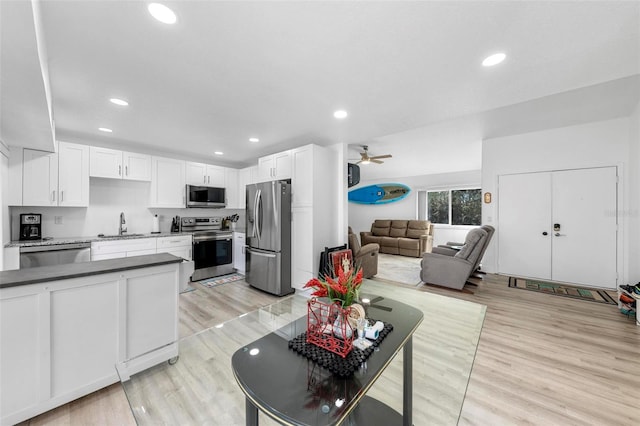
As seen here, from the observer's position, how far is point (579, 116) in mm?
3492

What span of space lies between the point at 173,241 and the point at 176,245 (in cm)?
9

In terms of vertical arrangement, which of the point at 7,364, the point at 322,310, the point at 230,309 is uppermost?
the point at 322,310

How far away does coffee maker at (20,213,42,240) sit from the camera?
3.22m

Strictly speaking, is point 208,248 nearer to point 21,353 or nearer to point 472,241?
point 21,353

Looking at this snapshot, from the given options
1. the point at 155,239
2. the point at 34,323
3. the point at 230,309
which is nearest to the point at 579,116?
the point at 230,309

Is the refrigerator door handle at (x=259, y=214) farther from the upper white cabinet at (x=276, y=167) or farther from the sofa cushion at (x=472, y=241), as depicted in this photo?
the sofa cushion at (x=472, y=241)

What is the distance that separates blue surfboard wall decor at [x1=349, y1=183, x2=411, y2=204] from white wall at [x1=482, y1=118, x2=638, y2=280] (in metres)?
3.47

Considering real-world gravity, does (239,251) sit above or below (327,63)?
below

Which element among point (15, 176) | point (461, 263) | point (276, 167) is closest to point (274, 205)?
point (276, 167)

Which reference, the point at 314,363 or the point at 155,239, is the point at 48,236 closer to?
the point at 155,239

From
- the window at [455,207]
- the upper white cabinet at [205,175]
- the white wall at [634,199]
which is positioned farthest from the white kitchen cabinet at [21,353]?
the window at [455,207]

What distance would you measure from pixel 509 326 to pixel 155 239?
523 cm

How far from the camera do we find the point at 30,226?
326 centimetres

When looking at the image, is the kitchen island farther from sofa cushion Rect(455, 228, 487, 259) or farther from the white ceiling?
sofa cushion Rect(455, 228, 487, 259)
